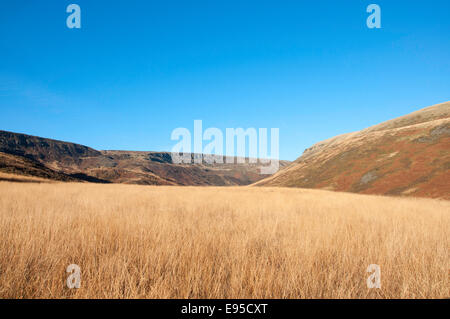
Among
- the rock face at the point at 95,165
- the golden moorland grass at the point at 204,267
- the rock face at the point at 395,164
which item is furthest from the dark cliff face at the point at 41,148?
the golden moorland grass at the point at 204,267

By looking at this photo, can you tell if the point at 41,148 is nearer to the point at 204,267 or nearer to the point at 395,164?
the point at 395,164

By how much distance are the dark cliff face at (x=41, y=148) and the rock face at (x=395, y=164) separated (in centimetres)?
11738

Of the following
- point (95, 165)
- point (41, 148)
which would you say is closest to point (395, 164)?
point (95, 165)

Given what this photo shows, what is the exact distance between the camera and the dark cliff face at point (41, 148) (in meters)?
108

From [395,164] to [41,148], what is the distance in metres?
151

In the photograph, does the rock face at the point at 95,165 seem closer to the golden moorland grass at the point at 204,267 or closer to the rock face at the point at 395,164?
the rock face at the point at 395,164

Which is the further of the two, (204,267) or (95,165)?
(95,165)

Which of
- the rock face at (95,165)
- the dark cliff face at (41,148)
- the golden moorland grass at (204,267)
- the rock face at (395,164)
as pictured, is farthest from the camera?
the dark cliff face at (41,148)

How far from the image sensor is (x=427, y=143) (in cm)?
4459

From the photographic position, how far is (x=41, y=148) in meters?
118

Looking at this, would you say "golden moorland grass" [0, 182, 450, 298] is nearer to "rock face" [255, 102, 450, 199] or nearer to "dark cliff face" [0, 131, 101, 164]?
"rock face" [255, 102, 450, 199]
